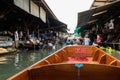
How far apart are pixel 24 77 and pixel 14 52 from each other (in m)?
14.5

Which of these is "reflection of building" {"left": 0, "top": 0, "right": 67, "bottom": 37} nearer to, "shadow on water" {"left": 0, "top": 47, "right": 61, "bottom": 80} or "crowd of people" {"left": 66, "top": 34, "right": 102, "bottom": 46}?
"shadow on water" {"left": 0, "top": 47, "right": 61, "bottom": 80}

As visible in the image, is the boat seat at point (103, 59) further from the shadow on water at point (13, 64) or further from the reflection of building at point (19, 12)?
the reflection of building at point (19, 12)

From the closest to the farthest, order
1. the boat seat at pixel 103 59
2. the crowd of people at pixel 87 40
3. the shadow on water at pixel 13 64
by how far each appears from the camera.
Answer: the boat seat at pixel 103 59
the shadow on water at pixel 13 64
the crowd of people at pixel 87 40

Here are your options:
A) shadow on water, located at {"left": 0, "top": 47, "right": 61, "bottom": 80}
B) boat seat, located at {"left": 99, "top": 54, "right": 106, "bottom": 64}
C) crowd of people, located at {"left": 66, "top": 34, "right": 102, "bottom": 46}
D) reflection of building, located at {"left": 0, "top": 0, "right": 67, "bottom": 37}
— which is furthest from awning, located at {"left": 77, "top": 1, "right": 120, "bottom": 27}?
boat seat, located at {"left": 99, "top": 54, "right": 106, "bottom": 64}

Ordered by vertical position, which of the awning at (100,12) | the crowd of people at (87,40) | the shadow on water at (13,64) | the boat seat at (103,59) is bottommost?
the shadow on water at (13,64)

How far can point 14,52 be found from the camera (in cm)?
1855

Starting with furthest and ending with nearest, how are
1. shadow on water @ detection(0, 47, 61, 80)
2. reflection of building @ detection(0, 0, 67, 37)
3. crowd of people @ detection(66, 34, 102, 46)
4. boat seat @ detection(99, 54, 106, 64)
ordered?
crowd of people @ detection(66, 34, 102, 46), reflection of building @ detection(0, 0, 67, 37), shadow on water @ detection(0, 47, 61, 80), boat seat @ detection(99, 54, 106, 64)

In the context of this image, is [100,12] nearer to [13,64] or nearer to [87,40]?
[87,40]

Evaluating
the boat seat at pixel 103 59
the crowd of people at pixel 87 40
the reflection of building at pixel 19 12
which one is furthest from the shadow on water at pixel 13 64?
the crowd of people at pixel 87 40

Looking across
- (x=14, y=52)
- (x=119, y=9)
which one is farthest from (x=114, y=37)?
(x=14, y=52)

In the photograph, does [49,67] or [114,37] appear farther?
[114,37]

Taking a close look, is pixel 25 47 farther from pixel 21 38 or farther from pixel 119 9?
pixel 119 9

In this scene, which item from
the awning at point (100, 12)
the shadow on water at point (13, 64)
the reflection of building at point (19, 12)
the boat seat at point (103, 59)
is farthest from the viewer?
the reflection of building at point (19, 12)

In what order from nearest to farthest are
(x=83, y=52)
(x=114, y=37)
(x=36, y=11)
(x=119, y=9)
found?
(x=83, y=52), (x=119, y=9), (x=36, y=11), (x=114, y=37)
